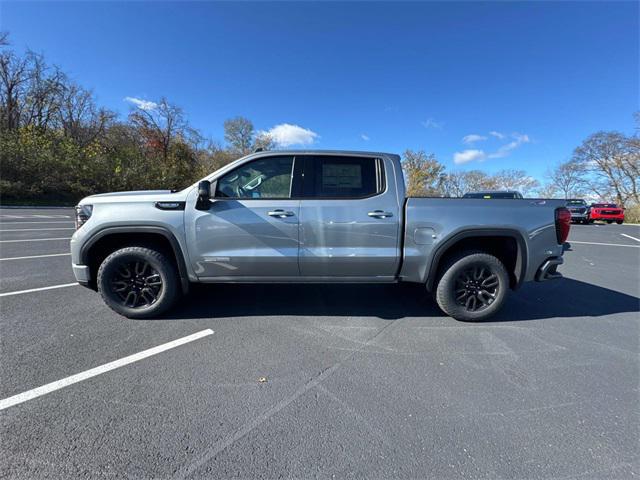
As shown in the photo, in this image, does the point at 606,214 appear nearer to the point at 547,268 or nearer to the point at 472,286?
the point at 547,268

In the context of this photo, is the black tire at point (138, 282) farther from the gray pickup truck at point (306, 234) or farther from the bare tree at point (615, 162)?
the bare tree at point (615, 162)

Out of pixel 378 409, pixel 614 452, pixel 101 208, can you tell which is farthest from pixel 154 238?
pixel 614 452

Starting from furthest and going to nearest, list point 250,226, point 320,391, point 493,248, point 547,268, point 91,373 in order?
point 493,248 → point 547,268 → point 250,226 → point 91,373 → point 320,391

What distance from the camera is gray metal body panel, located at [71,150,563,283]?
126 inches

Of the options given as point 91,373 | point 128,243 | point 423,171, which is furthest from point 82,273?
point 423,171

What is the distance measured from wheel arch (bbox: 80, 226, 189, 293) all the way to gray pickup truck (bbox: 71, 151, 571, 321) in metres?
0.01

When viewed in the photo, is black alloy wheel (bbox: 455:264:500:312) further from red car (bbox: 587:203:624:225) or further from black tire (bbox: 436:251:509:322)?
red car (bbox: 587:203:624:225)

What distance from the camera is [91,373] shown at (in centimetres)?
238

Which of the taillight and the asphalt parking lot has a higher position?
the taillight

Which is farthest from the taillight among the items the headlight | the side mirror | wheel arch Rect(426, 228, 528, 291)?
the headlight

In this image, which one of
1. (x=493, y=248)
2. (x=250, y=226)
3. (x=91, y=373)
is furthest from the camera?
(x=493, y=248)

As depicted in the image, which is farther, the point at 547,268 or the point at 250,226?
the point at 547,268

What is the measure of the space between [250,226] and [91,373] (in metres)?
1.90

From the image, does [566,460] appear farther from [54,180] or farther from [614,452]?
[54,180]
